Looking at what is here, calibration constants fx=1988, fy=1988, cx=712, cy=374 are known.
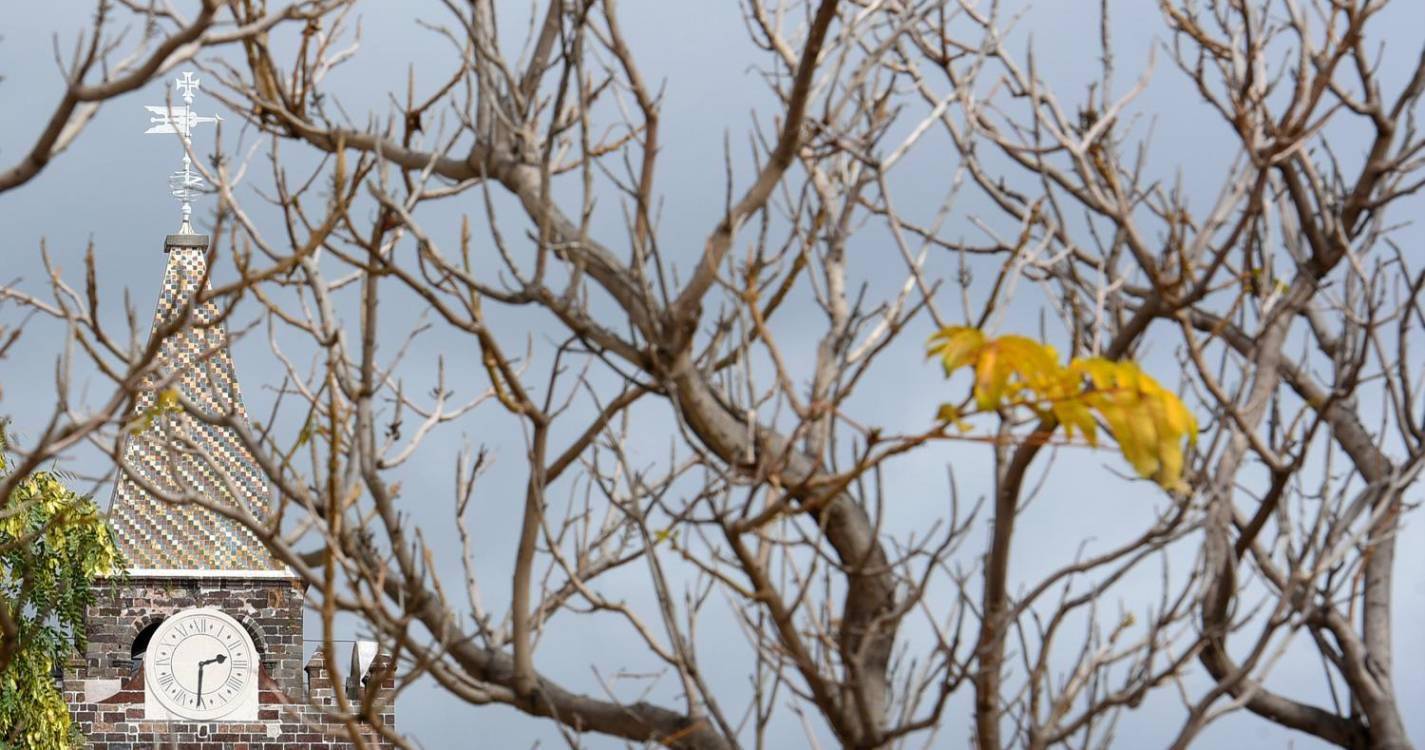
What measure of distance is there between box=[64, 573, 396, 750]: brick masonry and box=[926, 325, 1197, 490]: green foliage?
1874 centimetres

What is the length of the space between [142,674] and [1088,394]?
2023 centimetres

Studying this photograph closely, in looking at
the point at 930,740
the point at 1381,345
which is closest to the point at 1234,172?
the point at 1381,345

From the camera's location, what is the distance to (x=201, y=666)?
71.8 feet

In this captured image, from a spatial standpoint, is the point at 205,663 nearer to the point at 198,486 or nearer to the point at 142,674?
the point at 142,674

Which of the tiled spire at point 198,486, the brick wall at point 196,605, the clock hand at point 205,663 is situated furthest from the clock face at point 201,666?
the tiled spire at point 198,486

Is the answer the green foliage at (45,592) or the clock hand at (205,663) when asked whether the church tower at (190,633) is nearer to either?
the clock hand at (205,663)

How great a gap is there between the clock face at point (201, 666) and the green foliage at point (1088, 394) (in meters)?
19.6

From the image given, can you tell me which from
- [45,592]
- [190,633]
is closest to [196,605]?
[190,633]

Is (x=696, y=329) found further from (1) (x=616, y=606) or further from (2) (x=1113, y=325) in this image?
(2) (x=1113, y=325)

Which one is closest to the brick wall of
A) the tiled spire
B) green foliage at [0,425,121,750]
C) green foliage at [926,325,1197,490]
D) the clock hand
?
the tiled spire

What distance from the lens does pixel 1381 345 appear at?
4652 mm

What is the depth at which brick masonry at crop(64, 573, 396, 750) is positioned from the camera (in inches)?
836

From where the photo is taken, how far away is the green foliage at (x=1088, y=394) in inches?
110

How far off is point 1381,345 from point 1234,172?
83 centimetres
